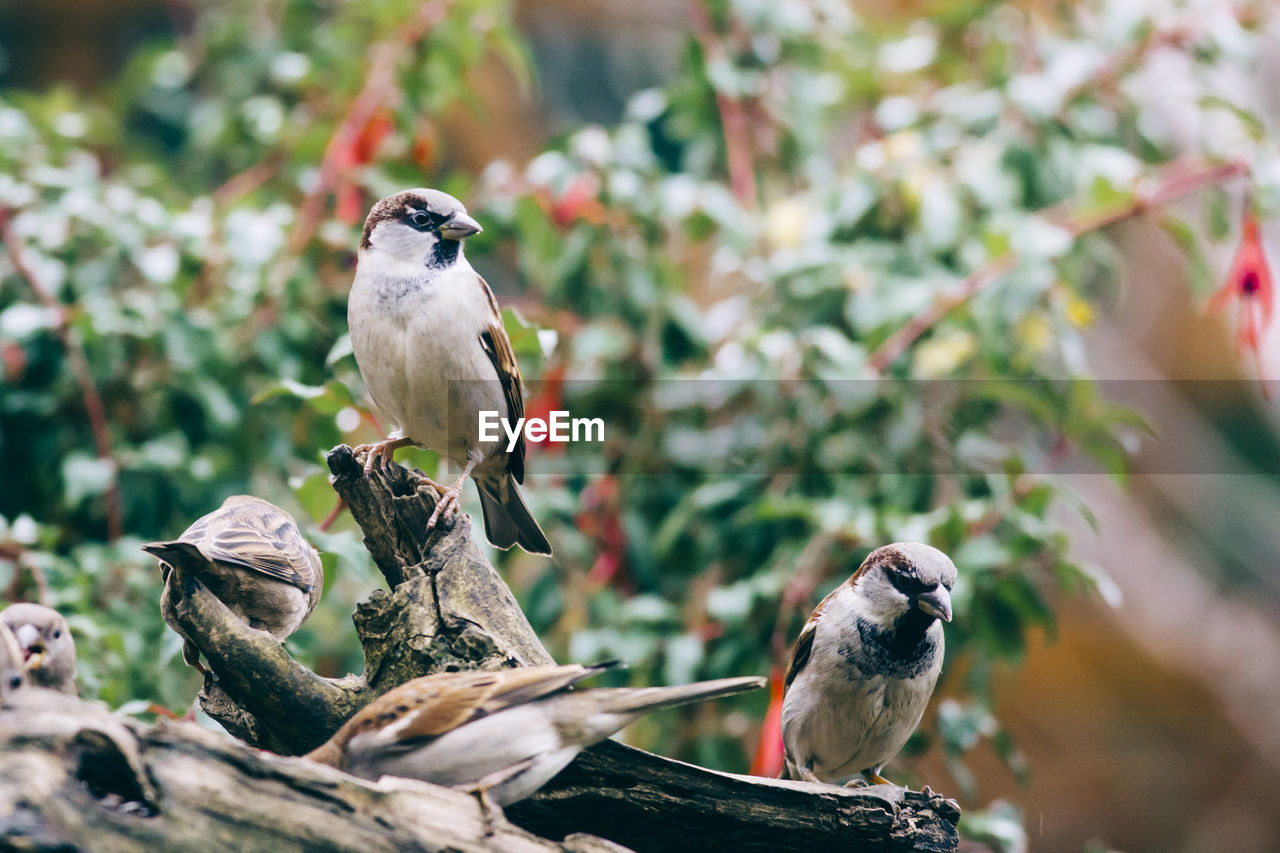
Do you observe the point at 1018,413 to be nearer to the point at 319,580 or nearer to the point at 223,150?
the point at 319,580

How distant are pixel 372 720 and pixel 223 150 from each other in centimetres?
415

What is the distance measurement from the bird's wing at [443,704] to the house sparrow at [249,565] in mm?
418

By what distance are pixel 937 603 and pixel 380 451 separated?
1.08m

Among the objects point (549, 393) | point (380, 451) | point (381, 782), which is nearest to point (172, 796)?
point (381, 782)

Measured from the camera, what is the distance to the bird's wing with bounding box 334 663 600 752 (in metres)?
1.49

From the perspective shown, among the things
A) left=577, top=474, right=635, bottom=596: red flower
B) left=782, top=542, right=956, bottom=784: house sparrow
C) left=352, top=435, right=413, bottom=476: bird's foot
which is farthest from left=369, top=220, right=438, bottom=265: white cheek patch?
left=577, top=474, right=635, bottom=596: red flower

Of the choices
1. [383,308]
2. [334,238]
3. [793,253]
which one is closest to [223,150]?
[334,238]

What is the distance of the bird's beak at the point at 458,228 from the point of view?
2088 millimetres

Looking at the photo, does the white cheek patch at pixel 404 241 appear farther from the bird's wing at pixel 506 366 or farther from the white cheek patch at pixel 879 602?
the white cheek patch at pixel 879 602

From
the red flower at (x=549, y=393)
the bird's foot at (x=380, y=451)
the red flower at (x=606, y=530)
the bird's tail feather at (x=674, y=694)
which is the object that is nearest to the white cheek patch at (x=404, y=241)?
the bird's foot at (x=380, y=451)

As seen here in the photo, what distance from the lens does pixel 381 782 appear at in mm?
1462

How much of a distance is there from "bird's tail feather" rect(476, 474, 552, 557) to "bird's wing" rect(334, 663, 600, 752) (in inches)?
34.8

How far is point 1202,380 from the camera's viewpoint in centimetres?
773

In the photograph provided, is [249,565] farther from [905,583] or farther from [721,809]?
[905,583]
